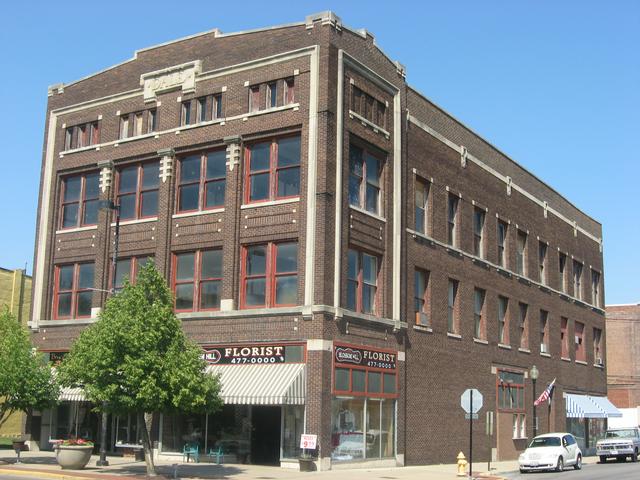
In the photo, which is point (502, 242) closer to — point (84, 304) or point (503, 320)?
point (503, 320)

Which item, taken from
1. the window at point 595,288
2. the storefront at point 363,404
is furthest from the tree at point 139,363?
the window at point 595,288

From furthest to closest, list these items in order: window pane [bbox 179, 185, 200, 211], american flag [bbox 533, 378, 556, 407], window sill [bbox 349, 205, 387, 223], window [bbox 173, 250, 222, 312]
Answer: american flag [bbox 533, 378, 556, 407] < window pane [bbox 179, 185, 200, 211] < window [bbox 173, 250, 222, 312] < window sill [bbox 349, 205, 387, 223]

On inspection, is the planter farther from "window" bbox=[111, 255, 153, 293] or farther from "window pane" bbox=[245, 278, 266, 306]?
"window" bbox=[111, 255, 153, 293]

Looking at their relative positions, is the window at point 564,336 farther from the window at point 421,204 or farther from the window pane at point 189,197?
the window pane at point 189,197

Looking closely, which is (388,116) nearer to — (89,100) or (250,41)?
(250,41)

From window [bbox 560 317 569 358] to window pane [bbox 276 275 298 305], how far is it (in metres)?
28.0

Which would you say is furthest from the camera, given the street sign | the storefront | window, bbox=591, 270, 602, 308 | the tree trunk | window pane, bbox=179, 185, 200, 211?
window, bbox=591, 270, 602, 308

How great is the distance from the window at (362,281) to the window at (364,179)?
2.07 meters

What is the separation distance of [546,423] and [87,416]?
26220 mm

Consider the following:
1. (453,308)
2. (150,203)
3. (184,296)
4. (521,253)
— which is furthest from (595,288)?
(150,203)

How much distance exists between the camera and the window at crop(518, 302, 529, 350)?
160 feet

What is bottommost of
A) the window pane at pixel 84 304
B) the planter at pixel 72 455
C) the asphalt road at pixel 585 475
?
the asphalt road at pixel 585 475

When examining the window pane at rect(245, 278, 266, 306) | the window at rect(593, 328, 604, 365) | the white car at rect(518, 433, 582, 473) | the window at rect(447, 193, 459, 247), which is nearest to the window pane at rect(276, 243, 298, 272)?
the window pane at rect(245, 278, 266, 306)

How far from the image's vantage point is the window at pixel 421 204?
3916cm
